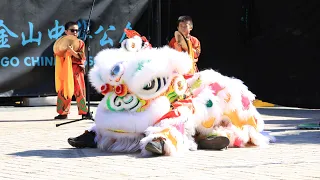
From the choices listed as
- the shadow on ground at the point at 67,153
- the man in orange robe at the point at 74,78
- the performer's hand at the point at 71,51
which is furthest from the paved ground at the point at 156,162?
the performer's hand at the point at 71,51

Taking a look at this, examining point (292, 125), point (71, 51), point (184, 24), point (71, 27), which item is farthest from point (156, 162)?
point (71, 27)

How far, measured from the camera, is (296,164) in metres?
5.77

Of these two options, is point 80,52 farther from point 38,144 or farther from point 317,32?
point 317,32

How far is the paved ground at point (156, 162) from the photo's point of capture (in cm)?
534

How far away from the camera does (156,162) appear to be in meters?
5.91

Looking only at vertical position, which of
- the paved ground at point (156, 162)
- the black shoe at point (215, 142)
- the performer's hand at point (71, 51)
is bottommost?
the paved ground at point (156, 162)

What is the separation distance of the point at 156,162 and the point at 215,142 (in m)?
0.89

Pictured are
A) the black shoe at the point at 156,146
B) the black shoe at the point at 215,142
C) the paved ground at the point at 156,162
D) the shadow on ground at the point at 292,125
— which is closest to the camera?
the paved ground at the point at 156,162

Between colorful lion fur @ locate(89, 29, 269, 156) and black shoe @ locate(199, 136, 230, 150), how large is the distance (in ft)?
0.19

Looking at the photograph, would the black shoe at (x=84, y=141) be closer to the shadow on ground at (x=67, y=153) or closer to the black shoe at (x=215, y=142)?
the shadow on ground at (x=67, y=153)

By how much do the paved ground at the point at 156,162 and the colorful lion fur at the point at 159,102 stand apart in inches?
7.1

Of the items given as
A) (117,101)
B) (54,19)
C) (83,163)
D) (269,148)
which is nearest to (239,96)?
(269,148)

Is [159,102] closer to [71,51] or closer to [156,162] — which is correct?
[156,162]

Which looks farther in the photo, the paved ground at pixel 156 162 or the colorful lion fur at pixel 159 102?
the colorful lion fur at pixel 159 102
